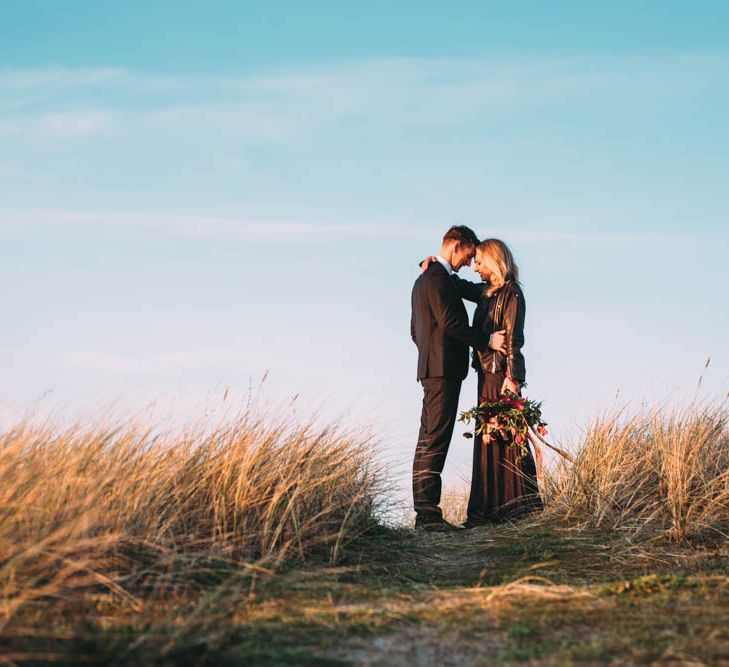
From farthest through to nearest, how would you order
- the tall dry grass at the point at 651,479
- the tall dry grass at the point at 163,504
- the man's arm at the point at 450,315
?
the man's arm at the point at 450,315, the tall dry grass at the point at 651,479, the tall dry grass at the point at 163,504

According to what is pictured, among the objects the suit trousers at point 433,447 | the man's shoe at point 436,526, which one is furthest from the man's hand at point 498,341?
the man's shoe at point 436,526

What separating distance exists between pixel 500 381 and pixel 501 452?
2.06 ft

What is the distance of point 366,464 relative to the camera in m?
6.46

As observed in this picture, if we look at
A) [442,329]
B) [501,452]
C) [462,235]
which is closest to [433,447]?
[501,452]

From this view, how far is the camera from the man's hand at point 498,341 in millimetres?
7234

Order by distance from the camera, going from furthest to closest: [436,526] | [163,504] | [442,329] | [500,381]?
[500,381] < [442,329] < [436,526] < [163,504]

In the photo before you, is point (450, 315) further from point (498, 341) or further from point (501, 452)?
point (501, 452)

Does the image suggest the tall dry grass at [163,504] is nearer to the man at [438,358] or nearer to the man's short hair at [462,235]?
the man at [438,358]

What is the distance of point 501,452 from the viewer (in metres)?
7.46

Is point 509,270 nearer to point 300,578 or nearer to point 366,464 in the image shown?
point 366,464

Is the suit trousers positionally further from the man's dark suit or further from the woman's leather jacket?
the woman's leather jacket

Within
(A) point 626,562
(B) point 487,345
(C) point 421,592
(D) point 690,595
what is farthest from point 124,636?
(B) point 487,345

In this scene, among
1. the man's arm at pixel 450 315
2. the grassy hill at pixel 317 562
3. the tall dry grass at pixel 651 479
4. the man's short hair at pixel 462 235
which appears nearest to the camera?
the grassy hill at pixel 317 562

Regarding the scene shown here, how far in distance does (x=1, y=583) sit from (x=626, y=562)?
375 centimetres
